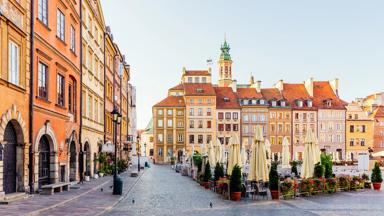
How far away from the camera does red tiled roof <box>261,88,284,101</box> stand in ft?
321

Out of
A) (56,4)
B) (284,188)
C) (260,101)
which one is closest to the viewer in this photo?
(284,188)

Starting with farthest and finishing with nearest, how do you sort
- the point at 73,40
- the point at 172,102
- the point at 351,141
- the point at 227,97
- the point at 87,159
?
the point at 172,102, the point at 227,97, the point at 351,141, the point at 87,159, the point at 73,40

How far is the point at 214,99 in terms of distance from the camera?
315 feet

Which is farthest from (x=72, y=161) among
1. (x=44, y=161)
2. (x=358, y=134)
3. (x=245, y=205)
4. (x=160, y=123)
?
(x=358, y=134)

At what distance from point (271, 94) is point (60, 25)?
73.6 metres

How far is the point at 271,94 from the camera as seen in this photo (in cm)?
9875

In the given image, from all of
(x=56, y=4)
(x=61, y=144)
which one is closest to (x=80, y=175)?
(x=61, y=144)

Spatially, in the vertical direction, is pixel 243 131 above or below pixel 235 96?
below

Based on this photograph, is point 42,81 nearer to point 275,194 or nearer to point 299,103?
point 275,194

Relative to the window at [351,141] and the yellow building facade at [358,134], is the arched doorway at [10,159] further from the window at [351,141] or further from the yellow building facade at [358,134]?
the window at [351,141]

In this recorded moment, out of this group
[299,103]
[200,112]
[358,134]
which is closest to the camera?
[299,103]

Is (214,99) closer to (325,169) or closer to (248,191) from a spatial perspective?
(325,169)

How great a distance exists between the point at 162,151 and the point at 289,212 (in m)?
82.1

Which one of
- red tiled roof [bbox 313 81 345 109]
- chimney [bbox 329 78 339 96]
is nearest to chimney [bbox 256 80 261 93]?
red tiled roof [bbox 313 81 345 109]
